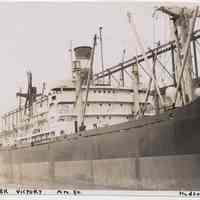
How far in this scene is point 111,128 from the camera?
206cm

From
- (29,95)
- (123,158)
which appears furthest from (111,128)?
(29,95)

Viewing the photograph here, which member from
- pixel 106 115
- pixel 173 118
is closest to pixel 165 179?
pixel 173 118

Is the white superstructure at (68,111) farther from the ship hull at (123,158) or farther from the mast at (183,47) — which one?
the mast at (183,47)

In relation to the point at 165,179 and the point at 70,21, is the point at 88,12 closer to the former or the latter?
the point at 70,21

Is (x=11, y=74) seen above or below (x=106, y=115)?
above

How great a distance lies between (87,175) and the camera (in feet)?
6.48

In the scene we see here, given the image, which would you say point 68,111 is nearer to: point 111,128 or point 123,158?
point 111,128

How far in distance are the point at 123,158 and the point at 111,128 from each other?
13 cm

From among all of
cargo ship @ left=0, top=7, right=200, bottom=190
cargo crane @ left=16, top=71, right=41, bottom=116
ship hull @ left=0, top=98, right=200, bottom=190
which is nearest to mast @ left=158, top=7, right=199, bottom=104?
cargo ship @ left=0, top=7, right=200, bottom=190

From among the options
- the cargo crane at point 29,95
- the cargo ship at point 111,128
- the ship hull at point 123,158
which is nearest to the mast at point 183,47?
the cargo ship at point 111,128

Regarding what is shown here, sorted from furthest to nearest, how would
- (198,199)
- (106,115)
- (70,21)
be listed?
(106,115), (70,21), (198,199)

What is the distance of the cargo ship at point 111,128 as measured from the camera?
191 centimetres

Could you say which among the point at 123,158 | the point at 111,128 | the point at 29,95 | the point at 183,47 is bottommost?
the point at 123,158

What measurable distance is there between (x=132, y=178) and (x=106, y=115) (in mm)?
298
